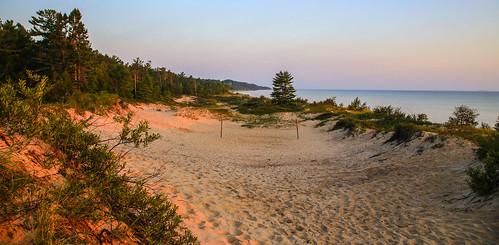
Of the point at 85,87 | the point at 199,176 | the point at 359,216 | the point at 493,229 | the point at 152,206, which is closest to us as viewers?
the point at 152,206

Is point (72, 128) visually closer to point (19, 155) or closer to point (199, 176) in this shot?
point (19, 155)

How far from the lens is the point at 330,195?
35.1 ft

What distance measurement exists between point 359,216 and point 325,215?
3.05 feet

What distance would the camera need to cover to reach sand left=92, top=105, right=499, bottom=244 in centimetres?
721

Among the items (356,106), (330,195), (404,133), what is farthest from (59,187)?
(356,106)

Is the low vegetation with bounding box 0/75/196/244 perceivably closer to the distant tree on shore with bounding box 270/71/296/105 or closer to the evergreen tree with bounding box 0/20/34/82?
the evergreen tree with bounding box 0/20/34/82

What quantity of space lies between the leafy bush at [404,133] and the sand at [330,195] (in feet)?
2.97

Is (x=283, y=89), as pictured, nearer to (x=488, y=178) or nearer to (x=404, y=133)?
(x=404, y=133)

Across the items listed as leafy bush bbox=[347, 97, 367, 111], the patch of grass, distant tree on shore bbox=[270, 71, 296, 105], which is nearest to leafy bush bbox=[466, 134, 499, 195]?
the patch of grass

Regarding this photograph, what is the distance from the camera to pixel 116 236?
14.0 ft

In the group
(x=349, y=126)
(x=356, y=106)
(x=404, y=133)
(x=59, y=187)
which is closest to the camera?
(x=59, y=187)

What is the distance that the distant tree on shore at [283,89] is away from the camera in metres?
64.2

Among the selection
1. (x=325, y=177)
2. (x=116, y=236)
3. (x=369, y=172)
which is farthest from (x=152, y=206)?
(x=369, y=172)

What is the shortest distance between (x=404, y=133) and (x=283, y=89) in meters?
46.7
